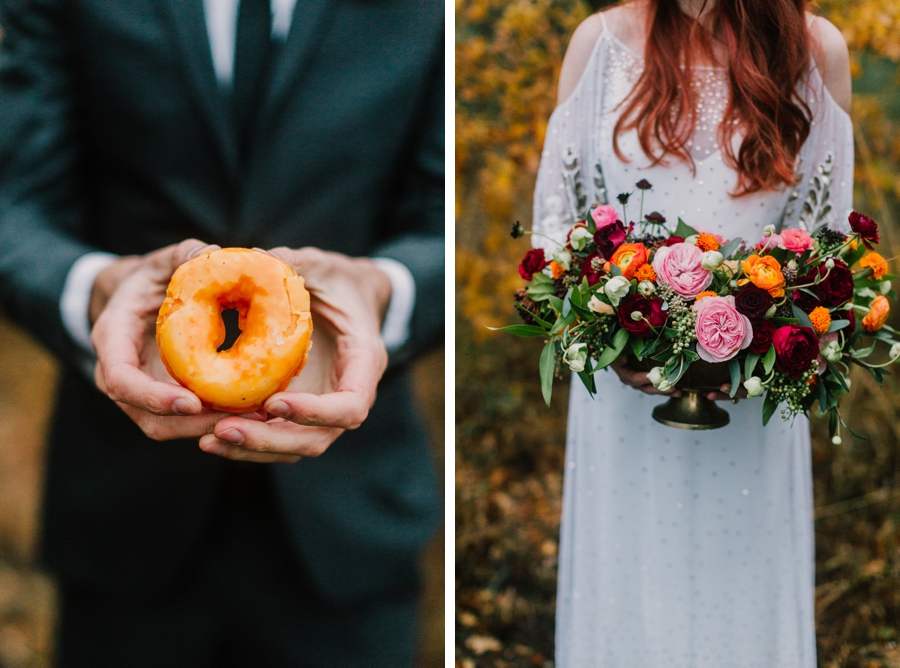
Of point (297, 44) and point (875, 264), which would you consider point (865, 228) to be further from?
point (297, 44)

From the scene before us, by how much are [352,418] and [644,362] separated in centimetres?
53

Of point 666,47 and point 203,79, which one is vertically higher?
point 666,47

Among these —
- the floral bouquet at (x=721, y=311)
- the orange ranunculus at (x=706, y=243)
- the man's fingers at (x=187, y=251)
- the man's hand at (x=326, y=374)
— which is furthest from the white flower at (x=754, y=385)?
the man's fingers at (x=187, y=251)

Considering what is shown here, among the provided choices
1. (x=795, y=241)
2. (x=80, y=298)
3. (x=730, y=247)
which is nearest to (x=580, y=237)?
(x=730, y=247)

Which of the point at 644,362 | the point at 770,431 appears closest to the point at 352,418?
the point at 644,362

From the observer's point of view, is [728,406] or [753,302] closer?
[753,302]

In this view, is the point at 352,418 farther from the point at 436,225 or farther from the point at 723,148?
the point at 723,148

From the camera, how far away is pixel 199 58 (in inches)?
46.6

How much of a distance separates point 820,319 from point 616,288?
35cm

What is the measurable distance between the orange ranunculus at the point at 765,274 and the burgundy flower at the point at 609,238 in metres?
0.22

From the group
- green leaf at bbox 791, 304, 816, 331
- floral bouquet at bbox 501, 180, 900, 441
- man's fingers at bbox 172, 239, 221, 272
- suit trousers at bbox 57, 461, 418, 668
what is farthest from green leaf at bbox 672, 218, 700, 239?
suit trousers at bbox 57, 461, 418, 668

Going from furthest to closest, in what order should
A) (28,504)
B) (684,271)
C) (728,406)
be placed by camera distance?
(28,504) < (728,406) < (684,271)

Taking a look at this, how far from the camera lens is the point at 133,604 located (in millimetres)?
1485

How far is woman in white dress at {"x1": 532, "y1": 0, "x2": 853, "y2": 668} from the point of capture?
1.38 meters
